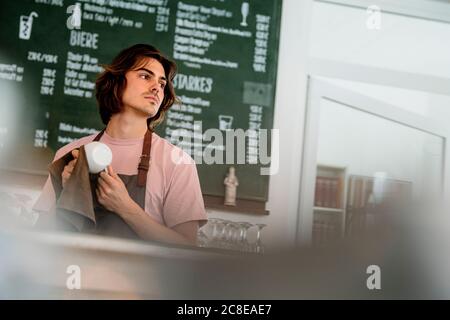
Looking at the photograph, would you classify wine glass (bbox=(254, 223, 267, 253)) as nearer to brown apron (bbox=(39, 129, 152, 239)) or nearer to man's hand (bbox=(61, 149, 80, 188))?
brown apron (bbox=(39, 129, 152, 239))

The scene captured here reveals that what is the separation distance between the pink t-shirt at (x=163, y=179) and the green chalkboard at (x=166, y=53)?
25mm

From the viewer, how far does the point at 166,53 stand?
1.44 m

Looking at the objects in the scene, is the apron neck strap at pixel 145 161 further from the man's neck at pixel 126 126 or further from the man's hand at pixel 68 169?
the man's hand at pixel 68 169

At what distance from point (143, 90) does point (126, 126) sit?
0.28 feet

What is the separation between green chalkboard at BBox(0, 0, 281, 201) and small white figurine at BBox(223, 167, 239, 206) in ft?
0.04

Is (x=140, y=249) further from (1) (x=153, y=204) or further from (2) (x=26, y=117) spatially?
(2) (x=26, y=117)

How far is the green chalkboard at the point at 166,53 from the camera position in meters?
1.38

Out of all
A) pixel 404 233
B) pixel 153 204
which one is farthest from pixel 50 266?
pixel 404 233

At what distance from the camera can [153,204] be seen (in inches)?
51.4

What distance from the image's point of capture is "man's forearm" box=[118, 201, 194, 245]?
1.26 metres

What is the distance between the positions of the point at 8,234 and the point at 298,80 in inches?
26.1
